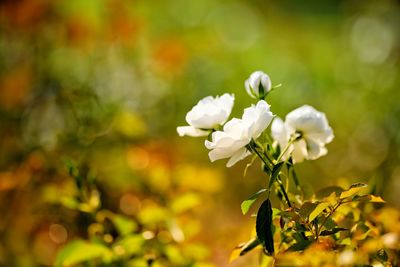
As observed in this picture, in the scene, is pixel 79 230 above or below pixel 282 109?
below

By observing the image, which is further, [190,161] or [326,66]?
[326,66]

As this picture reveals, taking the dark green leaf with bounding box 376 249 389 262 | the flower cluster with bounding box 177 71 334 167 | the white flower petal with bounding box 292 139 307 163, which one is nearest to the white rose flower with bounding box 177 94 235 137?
the flower cluster with bounding box 177 71 334 167

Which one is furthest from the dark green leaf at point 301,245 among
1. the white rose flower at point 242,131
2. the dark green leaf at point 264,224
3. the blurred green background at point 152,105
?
the blurred green background at point 152,105

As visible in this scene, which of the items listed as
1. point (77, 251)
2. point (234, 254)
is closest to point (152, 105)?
point (77, 251)

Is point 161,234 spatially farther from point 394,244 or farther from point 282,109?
point 282,109

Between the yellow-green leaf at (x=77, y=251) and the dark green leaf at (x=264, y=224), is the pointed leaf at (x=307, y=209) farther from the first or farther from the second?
the yellow-green leaf at (x=77, y=251)

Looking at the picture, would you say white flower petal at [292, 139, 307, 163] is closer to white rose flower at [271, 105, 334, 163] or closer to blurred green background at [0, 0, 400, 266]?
white rose flower at [271, 105, 334, 163]

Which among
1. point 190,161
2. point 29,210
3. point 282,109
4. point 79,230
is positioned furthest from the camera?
point 282,109

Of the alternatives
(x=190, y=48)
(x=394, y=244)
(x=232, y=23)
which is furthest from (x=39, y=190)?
(x=232, y=23)
